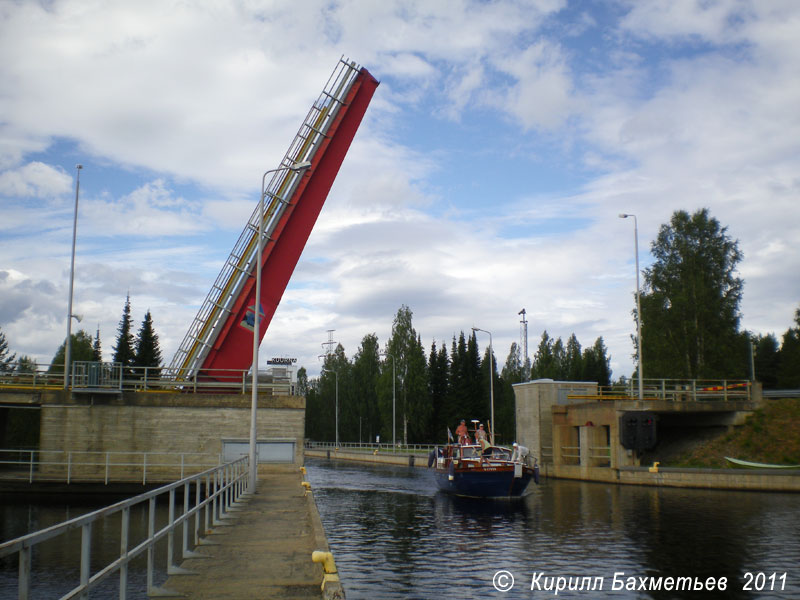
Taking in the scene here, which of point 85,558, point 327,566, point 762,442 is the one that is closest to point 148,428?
point 327,566

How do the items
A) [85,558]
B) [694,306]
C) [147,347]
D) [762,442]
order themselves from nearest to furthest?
[85,558]
[762,442]
[694,306]
[147,347]

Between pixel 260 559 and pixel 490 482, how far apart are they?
19867 mm

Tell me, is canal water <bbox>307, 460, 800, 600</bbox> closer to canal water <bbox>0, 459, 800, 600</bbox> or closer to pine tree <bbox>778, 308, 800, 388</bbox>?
canal water <bbox>0, 459, 800, 600</bbox>

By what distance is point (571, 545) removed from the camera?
17.7 m

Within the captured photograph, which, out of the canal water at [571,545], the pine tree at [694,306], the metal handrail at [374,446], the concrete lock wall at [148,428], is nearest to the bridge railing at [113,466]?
the concrete lock wall at [148,428]

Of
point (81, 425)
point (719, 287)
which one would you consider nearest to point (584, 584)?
point (81, 425)

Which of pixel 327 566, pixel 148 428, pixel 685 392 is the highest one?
pixel 685 392

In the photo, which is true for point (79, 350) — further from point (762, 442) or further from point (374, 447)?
point (762, 442)

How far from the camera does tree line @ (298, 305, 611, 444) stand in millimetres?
81500

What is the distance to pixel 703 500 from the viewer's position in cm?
2712

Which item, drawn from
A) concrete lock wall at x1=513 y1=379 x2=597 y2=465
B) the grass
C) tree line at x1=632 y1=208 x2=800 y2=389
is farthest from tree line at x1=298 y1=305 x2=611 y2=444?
the grass

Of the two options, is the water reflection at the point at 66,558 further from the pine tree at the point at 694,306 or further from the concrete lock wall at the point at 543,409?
the pine tree at the point at 694,306

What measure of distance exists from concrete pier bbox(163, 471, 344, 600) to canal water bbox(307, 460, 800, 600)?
1296 millimetres

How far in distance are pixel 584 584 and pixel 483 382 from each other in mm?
77023
